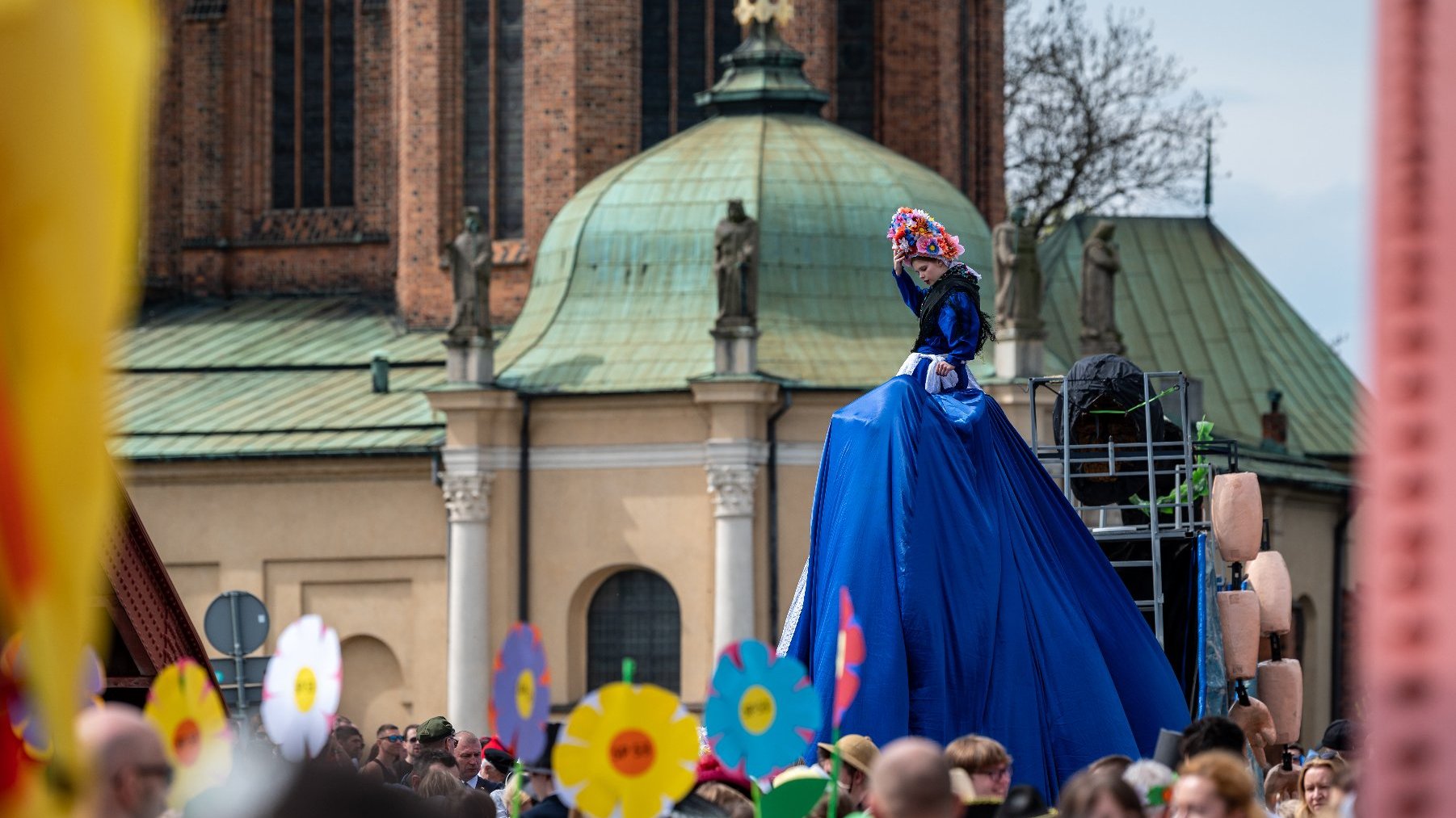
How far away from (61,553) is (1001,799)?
4656 millimetres

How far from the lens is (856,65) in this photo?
42.8m

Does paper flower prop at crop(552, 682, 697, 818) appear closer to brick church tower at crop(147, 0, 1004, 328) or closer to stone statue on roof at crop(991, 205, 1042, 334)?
stone statue on roof at crop(991, 205, 1042, 334)

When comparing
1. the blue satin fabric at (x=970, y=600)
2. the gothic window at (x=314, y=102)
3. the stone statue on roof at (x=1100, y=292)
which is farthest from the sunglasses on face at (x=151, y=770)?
the gothic window at (x=314, y=102)

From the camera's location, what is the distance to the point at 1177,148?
48562 millimetres

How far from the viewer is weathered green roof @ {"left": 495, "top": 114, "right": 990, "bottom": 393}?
3688 centimetres

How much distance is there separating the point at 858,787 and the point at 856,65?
34.1 metres

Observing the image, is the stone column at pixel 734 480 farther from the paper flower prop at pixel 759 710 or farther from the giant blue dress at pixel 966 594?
the paper flower prop at pixel 759 710

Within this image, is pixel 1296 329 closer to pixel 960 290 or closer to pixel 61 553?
pixel 960 290

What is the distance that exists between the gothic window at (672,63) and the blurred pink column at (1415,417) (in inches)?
1492

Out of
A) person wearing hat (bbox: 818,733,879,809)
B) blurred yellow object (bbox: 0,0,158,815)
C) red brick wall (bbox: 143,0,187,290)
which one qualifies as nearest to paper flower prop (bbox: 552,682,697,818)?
person wearing hat (bbox: 818,733,879,809)

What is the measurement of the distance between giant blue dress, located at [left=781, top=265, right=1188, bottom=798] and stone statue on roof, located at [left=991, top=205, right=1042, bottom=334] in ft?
75.9

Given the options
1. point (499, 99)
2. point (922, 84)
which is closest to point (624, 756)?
point (499, 99)

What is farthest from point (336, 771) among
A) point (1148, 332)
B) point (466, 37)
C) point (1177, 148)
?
point (1177, 148)

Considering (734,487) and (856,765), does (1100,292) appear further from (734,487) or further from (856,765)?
(856,765)
